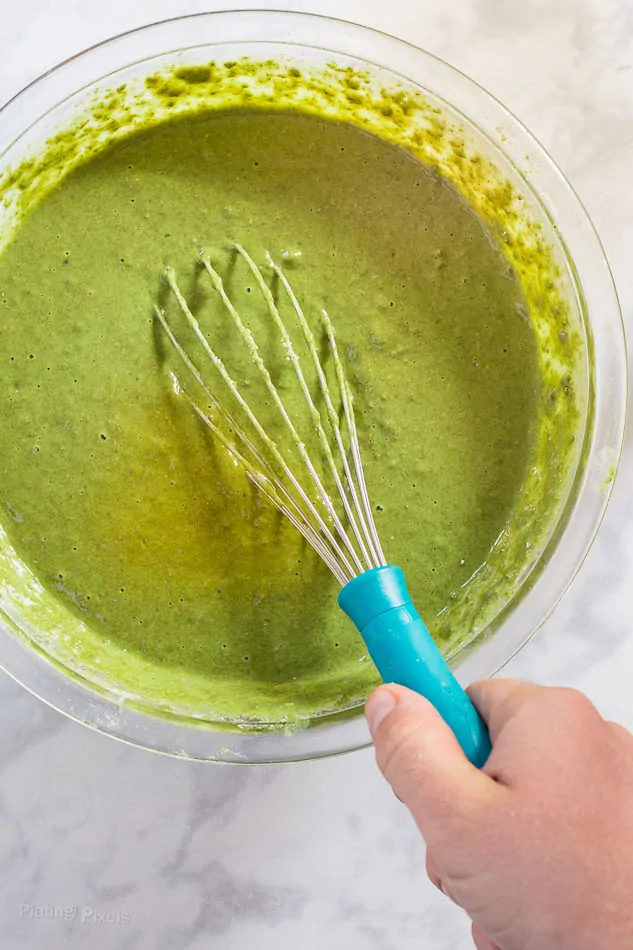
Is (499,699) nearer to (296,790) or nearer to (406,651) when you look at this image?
(406,651)

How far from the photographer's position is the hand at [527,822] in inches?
32.6

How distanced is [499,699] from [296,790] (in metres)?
0.47

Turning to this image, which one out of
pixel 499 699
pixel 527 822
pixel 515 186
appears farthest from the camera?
pixel 515 186

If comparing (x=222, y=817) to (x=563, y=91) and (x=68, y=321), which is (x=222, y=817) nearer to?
(x=68, y=321)

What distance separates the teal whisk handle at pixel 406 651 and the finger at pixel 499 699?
1 cm

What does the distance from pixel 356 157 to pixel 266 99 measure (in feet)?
0.56

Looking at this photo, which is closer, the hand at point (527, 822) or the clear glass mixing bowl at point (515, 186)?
the hand at point (527, 822)

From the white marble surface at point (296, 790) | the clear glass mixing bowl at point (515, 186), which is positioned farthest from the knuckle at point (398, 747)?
the white marble surface at point (296, 790)

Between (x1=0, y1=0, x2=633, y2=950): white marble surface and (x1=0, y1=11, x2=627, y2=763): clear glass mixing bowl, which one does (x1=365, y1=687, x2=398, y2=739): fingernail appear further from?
(x1=0, y1=0, x2=633, y2=950): white marble surface

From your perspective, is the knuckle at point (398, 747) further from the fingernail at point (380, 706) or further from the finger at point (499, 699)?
the finger at point (499, 699)

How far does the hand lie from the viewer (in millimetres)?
829

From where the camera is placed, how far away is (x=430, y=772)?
0.84 m

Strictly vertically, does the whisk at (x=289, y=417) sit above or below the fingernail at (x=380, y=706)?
above

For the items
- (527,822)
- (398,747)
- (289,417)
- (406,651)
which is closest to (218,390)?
(289,417)
